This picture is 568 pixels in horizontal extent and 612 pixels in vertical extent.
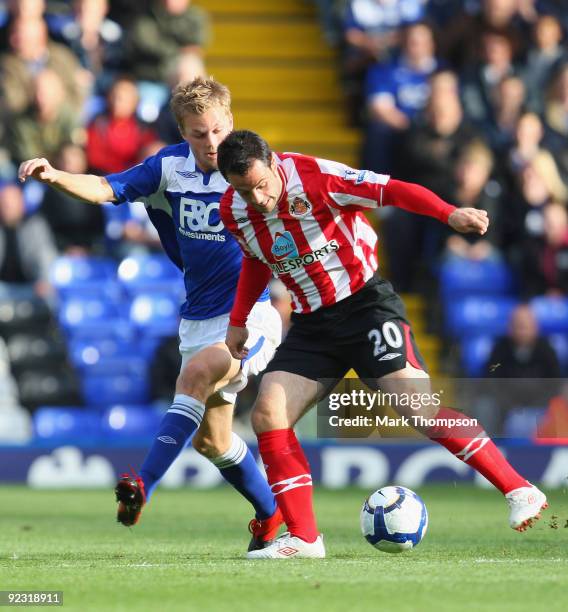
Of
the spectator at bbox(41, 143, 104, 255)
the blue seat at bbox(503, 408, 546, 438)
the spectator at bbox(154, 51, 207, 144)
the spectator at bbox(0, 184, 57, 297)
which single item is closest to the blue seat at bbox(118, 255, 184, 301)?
the spectator at bbox(41, 143, 104, 255)

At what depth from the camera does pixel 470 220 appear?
6062mm

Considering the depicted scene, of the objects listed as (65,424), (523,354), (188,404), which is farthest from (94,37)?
(188,404)

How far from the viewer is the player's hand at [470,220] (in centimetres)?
605

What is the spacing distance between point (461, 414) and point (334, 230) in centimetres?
102

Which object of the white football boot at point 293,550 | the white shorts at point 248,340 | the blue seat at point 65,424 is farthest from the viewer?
the blue seat at point 65,424

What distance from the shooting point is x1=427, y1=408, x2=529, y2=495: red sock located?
21.5 ft

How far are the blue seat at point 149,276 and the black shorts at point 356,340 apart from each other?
658 centimetres

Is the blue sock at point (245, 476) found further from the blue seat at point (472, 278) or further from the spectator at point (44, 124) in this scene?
the spectator at point (44, 124)

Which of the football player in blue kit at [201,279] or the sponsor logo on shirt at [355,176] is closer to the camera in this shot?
the sponsor logo on shirt at [355,176]

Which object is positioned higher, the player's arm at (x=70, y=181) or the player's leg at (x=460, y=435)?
the player's arm at (x=70, y=181)

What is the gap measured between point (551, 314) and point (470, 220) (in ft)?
24.1

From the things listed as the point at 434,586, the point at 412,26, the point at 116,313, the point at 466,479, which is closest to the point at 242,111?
the point at 412,26

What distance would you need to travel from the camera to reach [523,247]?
13391 millimetres

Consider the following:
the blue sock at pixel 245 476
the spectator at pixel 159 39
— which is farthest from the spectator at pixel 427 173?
the blue sock at pixel 245 476
